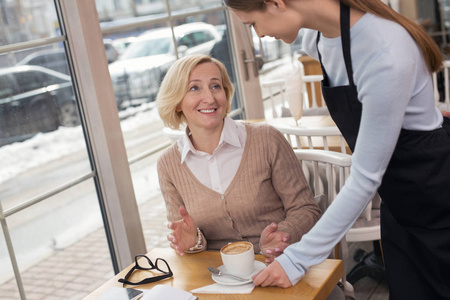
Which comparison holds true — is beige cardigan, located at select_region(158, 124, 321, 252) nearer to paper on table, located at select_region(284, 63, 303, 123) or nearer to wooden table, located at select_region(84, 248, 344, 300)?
wooden table, located at select_region(84, 248, 344, 300)

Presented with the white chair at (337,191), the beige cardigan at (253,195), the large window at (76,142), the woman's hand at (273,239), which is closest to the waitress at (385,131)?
the woman's hand at (273,239)

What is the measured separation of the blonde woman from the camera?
175 cm

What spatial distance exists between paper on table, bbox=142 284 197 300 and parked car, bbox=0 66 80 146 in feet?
3.54

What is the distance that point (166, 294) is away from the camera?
1306 millimetres

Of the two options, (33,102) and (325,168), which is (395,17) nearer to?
(325,168)

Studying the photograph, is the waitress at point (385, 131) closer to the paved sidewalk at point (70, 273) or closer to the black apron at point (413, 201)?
the black apron at point (413, 201)

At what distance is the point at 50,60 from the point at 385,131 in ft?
5.49

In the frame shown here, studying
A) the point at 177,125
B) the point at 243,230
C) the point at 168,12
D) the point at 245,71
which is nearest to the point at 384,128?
the point at 243,230

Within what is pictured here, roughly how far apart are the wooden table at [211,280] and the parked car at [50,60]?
1.07m

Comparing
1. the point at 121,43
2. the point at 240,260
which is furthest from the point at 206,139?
the point at 121,43

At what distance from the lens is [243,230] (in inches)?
70.5

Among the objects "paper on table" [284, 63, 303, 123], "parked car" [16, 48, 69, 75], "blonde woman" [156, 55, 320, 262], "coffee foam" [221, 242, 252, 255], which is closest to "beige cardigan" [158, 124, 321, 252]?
"blonde woman" [156, 55, 320, 262]

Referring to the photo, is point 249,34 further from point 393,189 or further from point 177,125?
point 393,189

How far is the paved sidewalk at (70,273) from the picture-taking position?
2186mm
